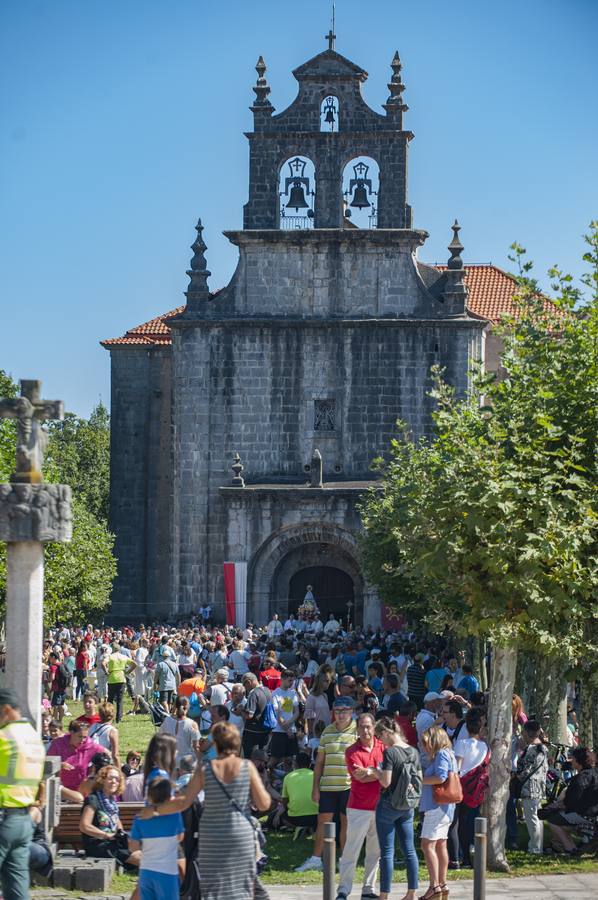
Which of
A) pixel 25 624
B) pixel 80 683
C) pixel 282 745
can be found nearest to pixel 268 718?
pixel 282 745

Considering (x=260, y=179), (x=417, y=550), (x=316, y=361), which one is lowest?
(x=417, y=550)

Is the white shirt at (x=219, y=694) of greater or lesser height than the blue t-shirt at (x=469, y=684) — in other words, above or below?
below

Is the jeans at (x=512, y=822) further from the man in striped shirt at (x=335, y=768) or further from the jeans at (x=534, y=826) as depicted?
the man in striped shirt at (x=335, y=768)

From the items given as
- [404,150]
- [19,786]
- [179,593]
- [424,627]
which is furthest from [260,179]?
[19,786]

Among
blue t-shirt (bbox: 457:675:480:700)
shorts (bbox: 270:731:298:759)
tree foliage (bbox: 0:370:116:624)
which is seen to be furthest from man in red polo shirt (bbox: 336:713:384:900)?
tree foliage (bbox: 0:370:116:624)

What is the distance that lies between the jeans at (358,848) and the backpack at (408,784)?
0.36 m

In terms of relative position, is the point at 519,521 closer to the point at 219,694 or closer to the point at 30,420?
the point at 30,420

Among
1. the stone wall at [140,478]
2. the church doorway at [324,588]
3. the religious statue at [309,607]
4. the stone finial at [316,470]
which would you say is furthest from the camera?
the stone wall at [140,478]

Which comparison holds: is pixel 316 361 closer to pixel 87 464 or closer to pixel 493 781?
pixel 493 781

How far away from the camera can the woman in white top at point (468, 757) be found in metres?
15.0

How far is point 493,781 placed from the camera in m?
15.0

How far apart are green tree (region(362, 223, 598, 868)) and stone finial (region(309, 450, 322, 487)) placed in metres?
25.4

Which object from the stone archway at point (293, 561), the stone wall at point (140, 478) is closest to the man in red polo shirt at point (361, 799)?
the stone archway at point (293, 561)

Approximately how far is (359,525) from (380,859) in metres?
29.4
